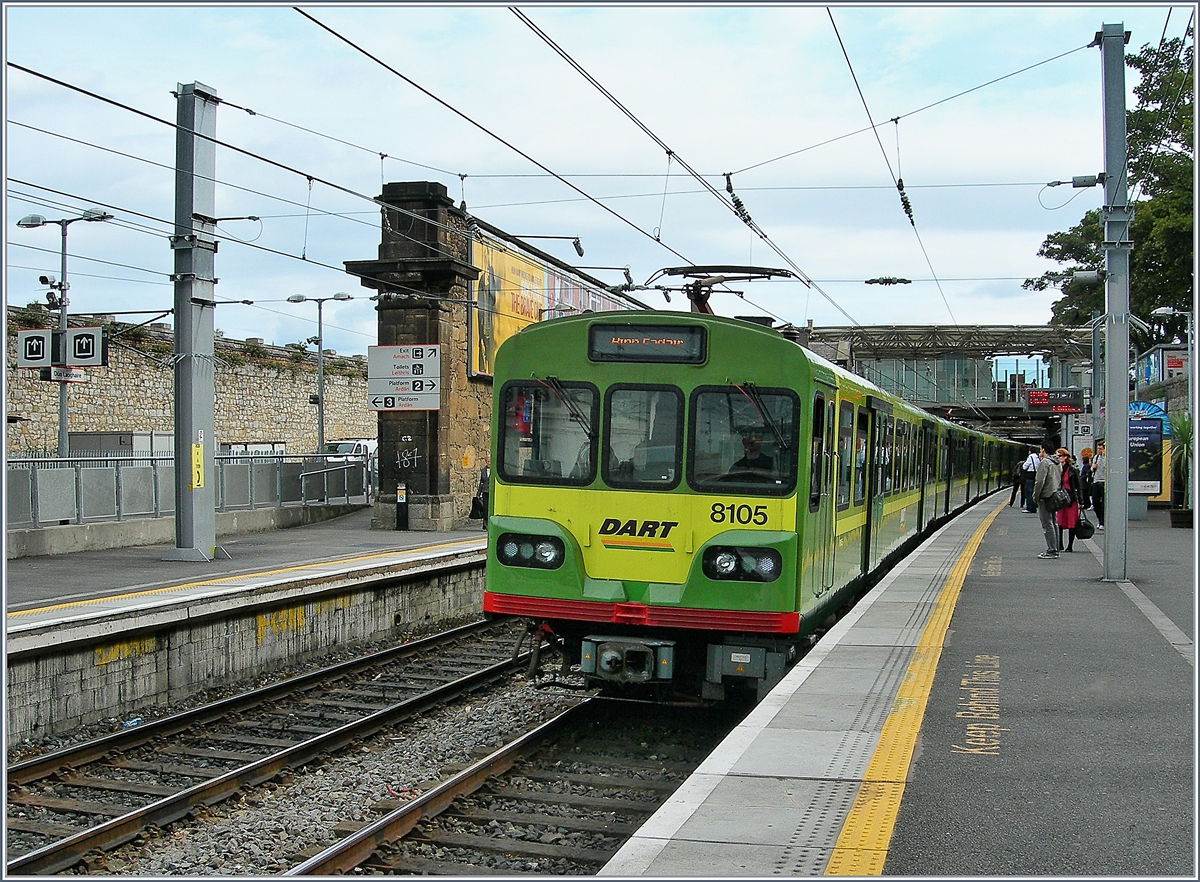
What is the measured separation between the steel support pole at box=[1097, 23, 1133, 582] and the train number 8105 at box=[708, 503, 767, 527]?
22.6ft

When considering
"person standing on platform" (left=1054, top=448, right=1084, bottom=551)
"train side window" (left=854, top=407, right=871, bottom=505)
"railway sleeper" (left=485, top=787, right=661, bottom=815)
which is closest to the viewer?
"railway sleeper" (left=485, top=787, right=661, bottom=815)

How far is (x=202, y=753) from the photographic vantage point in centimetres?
932

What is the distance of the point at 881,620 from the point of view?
424 inches

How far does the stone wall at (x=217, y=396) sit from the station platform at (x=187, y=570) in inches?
453

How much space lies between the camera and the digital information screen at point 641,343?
8.82 metres

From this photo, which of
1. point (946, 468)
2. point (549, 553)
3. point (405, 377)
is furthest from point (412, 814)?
point (946, 468)

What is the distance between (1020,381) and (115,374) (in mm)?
58956

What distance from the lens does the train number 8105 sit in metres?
8.55

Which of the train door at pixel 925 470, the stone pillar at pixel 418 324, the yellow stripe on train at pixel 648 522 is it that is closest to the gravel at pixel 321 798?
the yellow stripe on train at pixel 648 522

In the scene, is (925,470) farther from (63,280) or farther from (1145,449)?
(63,280)

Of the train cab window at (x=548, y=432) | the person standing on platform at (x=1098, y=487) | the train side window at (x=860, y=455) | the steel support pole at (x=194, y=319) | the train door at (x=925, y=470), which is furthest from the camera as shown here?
the person standing on platform at (x=1098, y=487)

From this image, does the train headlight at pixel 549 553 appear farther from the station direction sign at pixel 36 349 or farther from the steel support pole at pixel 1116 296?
the station direction sign at pixel 36 349

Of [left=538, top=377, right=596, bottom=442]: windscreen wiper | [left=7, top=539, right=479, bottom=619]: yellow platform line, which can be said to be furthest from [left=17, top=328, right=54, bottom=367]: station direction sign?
[left=538, top=377, right=596, bottom=442]: windscreen wiper

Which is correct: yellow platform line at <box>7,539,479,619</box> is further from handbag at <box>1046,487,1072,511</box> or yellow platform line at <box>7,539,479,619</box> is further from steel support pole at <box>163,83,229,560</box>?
handbag at <box>1046,487,1072,511</box>
